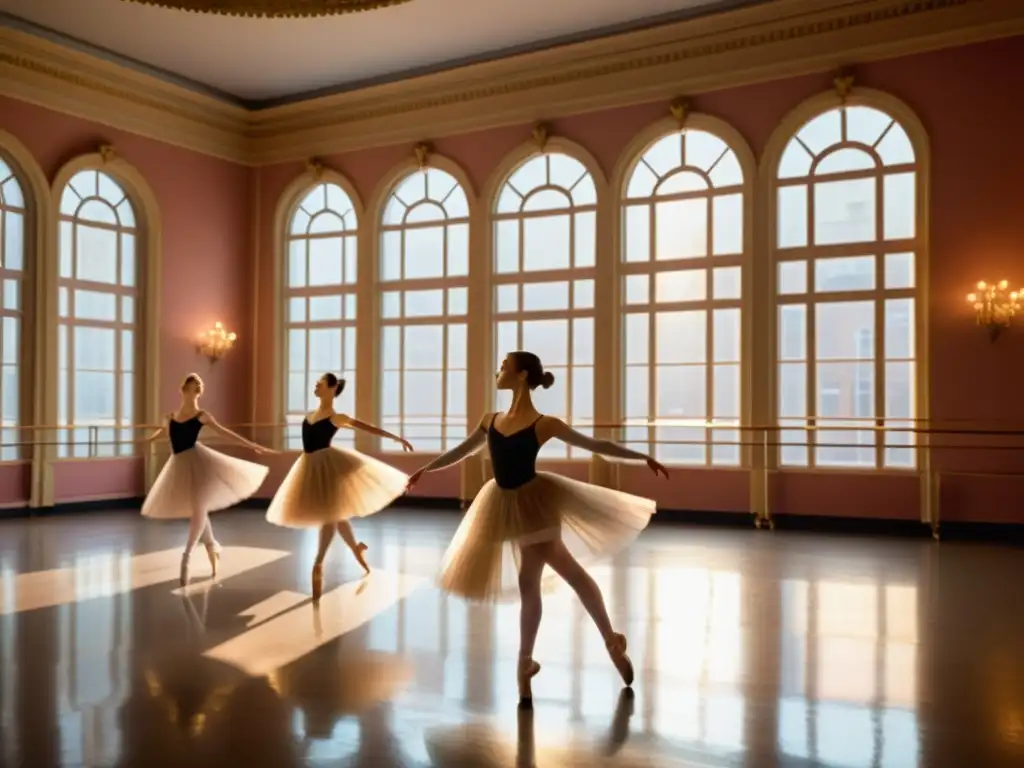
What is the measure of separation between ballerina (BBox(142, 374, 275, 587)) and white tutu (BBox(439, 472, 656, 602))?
3.08 meters

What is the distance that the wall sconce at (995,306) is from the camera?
8469mm

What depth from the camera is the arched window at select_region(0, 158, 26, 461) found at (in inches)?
404

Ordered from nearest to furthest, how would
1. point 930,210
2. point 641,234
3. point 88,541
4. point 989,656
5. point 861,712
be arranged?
point 861,712
point 989,656
point 88,541
point 930,210
point 641,234

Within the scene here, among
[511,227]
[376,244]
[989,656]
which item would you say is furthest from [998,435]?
[376,244]

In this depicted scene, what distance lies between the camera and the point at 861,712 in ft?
11.6

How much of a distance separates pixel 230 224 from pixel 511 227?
13.2 feet

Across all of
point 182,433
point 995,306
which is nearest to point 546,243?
point 995,306

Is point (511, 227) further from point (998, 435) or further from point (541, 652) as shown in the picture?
point (541, 652)

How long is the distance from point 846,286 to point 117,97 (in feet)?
28.0

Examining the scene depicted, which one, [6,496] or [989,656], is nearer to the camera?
[989,656]

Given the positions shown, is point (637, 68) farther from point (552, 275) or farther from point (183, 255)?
point (183, 255)

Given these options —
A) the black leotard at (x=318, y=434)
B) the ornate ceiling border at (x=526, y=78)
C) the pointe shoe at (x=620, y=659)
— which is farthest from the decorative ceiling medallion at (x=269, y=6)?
the pointe shoe at (x=620, y=659)

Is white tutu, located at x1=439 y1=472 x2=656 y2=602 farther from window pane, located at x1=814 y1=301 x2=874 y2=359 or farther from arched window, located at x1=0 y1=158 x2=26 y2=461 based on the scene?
arched window, located at x1=0 y1=158 x2=26 y2=461

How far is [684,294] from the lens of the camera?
33.8 feet
